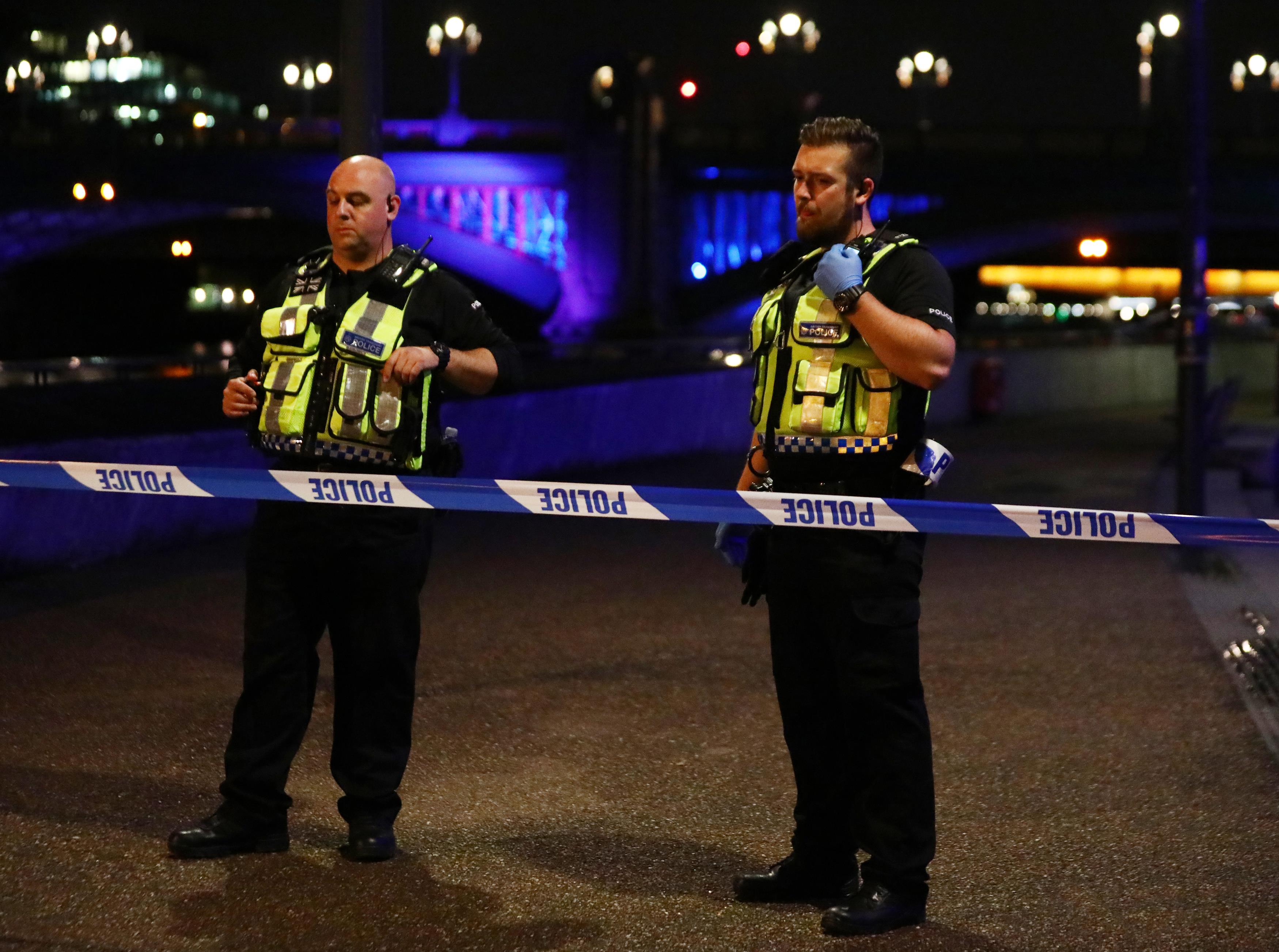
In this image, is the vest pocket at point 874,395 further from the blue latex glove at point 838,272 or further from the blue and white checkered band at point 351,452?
the blue and white checkered band at point 351,452

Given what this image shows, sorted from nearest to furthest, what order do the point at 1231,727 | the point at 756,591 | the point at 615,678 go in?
the point at 756,591 < the point at 1231,727 < the point at 615,678

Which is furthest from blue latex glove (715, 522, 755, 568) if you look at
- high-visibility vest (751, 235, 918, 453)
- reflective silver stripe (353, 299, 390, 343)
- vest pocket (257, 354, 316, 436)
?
vest pocket (257, 354, 316, 436)

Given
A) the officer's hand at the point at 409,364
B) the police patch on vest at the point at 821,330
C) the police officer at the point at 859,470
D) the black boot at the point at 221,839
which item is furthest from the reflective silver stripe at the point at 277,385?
the police patch on vest at the point at 821,330

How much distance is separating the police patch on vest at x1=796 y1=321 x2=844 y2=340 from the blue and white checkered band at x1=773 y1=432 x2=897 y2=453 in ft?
0.76

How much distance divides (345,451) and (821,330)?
1.37 meters

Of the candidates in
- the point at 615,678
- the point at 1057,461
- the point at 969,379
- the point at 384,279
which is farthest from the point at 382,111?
the point at 969,379

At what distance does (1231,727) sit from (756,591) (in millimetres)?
2784

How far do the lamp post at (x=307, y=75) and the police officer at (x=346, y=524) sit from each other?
263 feet

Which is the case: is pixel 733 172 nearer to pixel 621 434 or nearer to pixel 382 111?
pixel 621 434

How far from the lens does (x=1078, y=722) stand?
21.3 ft

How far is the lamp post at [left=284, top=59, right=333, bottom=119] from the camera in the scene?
91688mm

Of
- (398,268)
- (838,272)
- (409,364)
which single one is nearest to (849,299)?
(838,272)

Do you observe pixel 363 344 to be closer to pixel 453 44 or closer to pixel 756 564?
pixel 756 564

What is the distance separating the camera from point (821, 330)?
4062 mm
